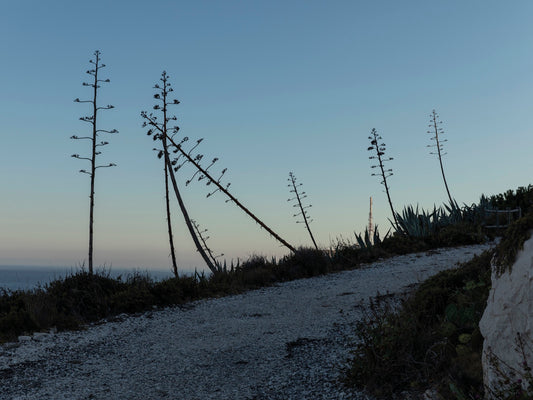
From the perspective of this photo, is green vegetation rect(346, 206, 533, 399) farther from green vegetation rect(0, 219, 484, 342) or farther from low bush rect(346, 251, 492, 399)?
green vegetation rect(0, 219, 484, 342)

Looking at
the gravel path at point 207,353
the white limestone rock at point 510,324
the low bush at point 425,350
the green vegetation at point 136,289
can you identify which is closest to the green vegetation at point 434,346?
the low bush at point 425,350

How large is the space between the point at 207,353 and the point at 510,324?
5045 mm

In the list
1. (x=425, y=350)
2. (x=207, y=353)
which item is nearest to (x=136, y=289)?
(x=207, y=353)

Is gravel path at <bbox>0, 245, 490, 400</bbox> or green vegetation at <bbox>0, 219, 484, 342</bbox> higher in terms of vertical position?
green vegetation at <bbox>0, 219, 484, 342</bbox>

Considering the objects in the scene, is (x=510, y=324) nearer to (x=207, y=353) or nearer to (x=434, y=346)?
(x=434, y=346)

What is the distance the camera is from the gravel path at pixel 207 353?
21.0 feet

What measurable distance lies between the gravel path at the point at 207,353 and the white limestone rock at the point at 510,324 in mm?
1793

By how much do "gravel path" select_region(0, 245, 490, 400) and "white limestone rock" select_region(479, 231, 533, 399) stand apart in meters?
1.79

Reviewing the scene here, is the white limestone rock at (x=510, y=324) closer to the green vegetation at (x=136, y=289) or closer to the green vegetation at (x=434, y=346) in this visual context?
the green vegetation at (x=434, y=346)

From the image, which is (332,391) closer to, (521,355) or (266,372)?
(266,372)

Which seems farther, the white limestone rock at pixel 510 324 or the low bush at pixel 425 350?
the low bush at pixel 425 350

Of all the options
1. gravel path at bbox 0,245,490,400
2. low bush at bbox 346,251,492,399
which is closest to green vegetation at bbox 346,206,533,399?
low bush at bbox 346,251,492,399

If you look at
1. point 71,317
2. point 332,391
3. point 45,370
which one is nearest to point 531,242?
point 332,391

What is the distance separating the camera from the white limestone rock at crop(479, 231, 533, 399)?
3846 mm
